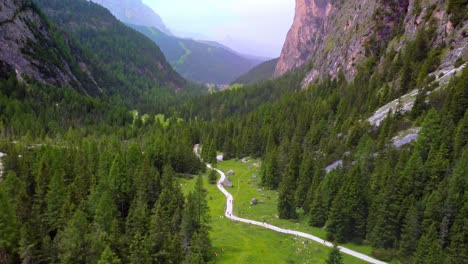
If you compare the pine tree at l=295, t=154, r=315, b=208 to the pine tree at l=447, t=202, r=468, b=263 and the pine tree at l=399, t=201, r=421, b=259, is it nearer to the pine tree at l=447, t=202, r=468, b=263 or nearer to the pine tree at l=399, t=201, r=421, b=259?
the pine tree at l=399, t=201, r=421, b=259

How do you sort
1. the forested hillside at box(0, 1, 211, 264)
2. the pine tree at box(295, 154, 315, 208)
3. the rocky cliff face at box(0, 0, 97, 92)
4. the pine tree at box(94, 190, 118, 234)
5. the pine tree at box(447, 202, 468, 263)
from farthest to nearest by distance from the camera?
the rocky cliff face at box(0, 0, 97, 92) → the pine tree at box(295, 154, 315, 208) → the pine tree at box(94, 190, 118, 234) → the forested hillside at box(0, 1, 211, 264) → the pine tree at box(447, 202, 468, 263)

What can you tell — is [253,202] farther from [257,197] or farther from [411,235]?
Answer: [411,235]

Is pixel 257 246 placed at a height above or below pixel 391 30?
below

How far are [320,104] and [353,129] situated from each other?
42.1 m

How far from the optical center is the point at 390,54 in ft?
463

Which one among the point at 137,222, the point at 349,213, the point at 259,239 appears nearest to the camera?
the point at 137,222

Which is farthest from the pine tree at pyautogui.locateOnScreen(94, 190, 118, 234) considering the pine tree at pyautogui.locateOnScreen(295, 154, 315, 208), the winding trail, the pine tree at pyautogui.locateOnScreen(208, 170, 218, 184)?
the pine tree at pyautogui.locateOnScreen(208, 170, 218, 184)

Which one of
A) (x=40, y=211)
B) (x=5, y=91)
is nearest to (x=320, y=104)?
(x=40, y=211)

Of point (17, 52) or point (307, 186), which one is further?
point (17, 52)

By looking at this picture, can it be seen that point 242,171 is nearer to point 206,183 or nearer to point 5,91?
point 206,183

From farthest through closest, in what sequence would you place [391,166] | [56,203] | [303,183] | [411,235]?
1. [303,183]
2. [391,166]
3. [56,203]
4. [411,235]

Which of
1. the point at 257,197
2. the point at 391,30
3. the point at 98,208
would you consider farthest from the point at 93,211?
the point at 391,30

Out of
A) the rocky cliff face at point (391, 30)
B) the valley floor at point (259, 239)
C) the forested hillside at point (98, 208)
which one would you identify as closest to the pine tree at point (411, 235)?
the valley floor at point (259, 239)

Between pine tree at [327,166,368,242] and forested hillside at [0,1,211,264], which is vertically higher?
pine tree at [327,166,368,242]
